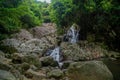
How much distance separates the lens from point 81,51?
1780cm

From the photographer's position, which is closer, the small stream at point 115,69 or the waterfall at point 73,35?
the small stream at point 115,69

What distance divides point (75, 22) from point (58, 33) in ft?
12.9

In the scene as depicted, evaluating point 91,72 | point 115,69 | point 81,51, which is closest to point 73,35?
point 81,51

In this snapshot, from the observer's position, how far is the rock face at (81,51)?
16.8 meters

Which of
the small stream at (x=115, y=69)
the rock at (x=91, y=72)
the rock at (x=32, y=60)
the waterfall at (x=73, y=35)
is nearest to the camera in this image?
the rock at (x=91, y=72)

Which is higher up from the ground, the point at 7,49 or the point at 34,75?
the point at 7,49

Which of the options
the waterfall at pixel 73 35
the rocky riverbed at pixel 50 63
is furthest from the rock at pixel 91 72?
the waterfall at pixel 73 35

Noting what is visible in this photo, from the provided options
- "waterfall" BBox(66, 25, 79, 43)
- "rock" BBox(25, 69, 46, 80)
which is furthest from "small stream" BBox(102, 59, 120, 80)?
"waterfall" BBox(66, 25, 79, 43)

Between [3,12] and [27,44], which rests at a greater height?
[3,12]

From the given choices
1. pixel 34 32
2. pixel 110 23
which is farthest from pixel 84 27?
pixel 34 32

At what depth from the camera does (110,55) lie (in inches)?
709

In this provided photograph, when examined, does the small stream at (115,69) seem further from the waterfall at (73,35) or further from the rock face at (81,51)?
the waterfall at (73,35)

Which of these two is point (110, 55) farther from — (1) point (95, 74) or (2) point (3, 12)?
(2) point (3, 12)

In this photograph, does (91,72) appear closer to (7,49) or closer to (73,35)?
(7,49)
